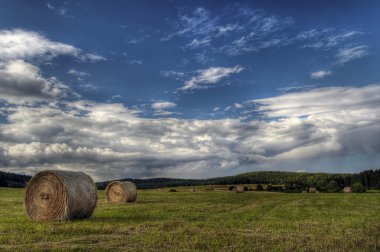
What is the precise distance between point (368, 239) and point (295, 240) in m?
2.19

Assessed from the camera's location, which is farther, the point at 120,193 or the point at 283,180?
the point at 283,180

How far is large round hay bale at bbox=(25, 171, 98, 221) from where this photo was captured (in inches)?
770

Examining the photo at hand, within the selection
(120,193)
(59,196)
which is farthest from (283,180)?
(59,196)

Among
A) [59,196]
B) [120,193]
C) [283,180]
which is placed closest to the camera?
[59,196]

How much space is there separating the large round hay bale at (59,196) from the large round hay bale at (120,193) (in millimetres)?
12606

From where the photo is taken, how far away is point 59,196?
1980 centimetres

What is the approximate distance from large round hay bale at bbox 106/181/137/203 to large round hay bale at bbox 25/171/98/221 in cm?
1261

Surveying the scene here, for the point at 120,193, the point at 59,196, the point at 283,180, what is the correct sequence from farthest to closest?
the point at 283,180, the point at 120,193, the point at 59,196

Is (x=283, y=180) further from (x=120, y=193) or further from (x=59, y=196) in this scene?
(x=59, y=196)

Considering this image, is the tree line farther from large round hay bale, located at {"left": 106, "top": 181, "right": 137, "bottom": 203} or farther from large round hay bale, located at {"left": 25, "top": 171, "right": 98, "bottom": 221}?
large round hay bale, located at {"left": 25, "top": 171, "right": 98, "bottom": 221}

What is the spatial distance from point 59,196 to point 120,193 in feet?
47.3

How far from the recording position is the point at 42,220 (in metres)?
19.3

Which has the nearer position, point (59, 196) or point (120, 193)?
point (59, 196)

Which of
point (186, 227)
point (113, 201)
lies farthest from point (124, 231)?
point (113, 201)
